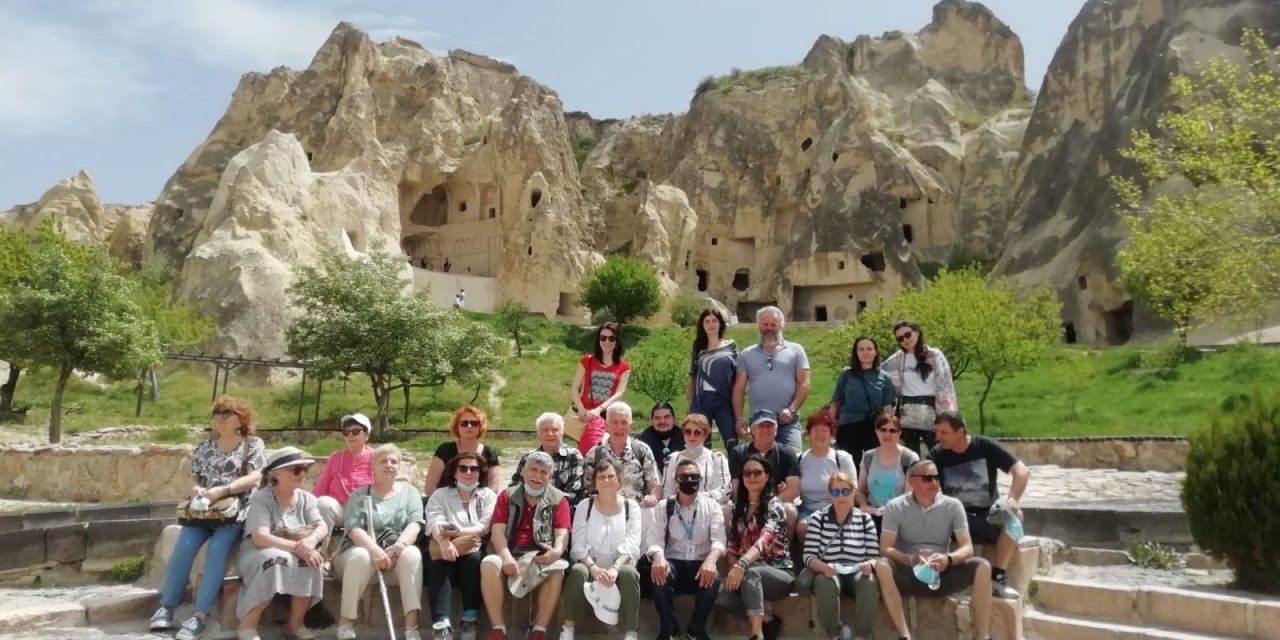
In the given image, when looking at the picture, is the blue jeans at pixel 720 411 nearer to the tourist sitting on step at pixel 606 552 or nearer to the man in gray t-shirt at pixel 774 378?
the man in gray t-shirt at pixel 774 378

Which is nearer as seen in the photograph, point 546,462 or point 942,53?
point 546,462

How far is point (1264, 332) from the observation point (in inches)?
1032

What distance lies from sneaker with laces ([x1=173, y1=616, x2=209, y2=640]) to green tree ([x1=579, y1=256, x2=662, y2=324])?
Result: 3163 centimetres

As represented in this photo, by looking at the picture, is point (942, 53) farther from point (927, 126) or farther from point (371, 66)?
point (371, 66)

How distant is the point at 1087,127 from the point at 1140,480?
32.0m

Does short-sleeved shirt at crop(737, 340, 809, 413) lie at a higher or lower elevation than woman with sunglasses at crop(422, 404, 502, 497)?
higher

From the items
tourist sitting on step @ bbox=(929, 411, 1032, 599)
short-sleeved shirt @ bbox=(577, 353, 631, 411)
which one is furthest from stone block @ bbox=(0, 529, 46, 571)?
tourist sitting on step @ bbox=(929, 411, 1032, 599)

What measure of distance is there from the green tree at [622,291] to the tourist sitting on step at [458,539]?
101 feet

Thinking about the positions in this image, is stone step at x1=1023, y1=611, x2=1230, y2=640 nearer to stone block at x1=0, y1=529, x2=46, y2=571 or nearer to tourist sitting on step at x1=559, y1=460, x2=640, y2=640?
tourist sitting on step at x1=559, y1=460, x2=640, y2=640

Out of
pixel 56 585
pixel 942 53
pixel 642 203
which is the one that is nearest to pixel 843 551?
pixel 56 585

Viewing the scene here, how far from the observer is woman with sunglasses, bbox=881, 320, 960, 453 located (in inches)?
291

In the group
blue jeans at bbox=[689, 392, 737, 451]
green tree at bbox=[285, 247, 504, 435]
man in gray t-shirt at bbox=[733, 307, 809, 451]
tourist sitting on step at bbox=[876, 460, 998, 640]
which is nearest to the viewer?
tourist sitting on step at bbox=[876, 460, 998, 640]

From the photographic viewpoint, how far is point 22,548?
7828 mm

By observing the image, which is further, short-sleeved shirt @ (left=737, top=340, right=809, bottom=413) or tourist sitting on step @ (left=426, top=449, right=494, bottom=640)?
short-sleeved shirt @ (left=737, top=340, right=809, bottom=413)
